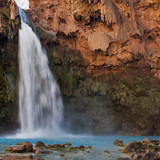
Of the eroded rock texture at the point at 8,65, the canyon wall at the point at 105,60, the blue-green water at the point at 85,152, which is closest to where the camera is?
the blue-green water at the point at 85,152

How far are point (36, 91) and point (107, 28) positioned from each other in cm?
1099

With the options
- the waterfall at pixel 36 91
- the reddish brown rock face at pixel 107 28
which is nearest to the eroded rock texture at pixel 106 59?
the reddish brown rock face at pixel 107 28

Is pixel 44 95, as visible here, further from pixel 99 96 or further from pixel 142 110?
pixel 142 110

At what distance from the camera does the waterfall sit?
19939 mm

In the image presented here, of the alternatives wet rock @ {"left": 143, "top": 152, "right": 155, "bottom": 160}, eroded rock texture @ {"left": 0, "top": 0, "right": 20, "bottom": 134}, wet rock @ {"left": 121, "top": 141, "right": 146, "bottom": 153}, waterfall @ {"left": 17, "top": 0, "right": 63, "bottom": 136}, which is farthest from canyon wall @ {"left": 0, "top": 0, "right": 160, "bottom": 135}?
wet rock @ {"left": 143, "top": 152, "right": 155, "bottom": 160}

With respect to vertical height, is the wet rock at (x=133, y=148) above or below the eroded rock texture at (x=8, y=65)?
below

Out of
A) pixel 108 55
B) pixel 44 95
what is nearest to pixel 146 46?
pixel 108 55

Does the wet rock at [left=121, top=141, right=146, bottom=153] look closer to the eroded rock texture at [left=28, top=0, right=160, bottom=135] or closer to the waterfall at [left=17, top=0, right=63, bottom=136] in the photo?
the waterfall at [left=17, top=0, right=63, bottom=136]

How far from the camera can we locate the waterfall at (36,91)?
65.4ft

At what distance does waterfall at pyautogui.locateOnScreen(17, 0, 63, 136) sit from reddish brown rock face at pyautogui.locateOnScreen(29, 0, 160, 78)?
4036 mm

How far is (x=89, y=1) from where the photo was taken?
78.2ft

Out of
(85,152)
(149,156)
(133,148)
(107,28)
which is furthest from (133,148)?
(107,28)

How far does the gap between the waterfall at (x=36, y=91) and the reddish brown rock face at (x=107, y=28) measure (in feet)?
13.2

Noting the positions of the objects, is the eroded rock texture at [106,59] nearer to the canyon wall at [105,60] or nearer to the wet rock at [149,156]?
the canyon wall at [105,60]
